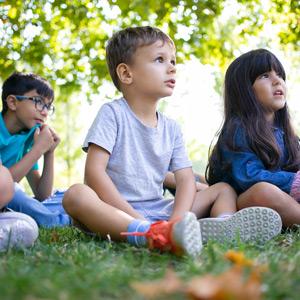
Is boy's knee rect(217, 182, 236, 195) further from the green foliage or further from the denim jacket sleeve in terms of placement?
the green foliage

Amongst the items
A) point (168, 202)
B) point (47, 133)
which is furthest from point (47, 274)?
point (47, 133)

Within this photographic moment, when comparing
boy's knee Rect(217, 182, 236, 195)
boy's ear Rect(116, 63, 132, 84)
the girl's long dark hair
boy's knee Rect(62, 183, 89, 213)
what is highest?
boy's ear Rect(116, 63, 132, 84)

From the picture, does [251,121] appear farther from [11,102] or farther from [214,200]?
[11,102]

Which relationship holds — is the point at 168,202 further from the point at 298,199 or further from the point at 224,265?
the point at 224,265

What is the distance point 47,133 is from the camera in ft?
12.1

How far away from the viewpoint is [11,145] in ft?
12.4

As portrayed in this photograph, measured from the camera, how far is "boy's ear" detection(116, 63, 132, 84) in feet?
9.53

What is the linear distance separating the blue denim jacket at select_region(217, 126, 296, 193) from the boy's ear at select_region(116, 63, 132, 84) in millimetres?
657

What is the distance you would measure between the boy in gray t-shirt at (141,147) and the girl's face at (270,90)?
0.55 m

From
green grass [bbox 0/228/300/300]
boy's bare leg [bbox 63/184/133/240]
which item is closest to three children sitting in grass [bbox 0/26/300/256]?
boy's bare leg [bbox 63/184/133/240]

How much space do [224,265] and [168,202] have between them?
1.39 metres

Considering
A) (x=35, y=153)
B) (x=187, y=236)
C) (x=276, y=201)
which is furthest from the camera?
(x=35, y=153)

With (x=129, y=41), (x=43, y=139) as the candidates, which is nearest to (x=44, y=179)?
(x=43, y=139)

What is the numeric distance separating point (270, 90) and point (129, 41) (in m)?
0.87
